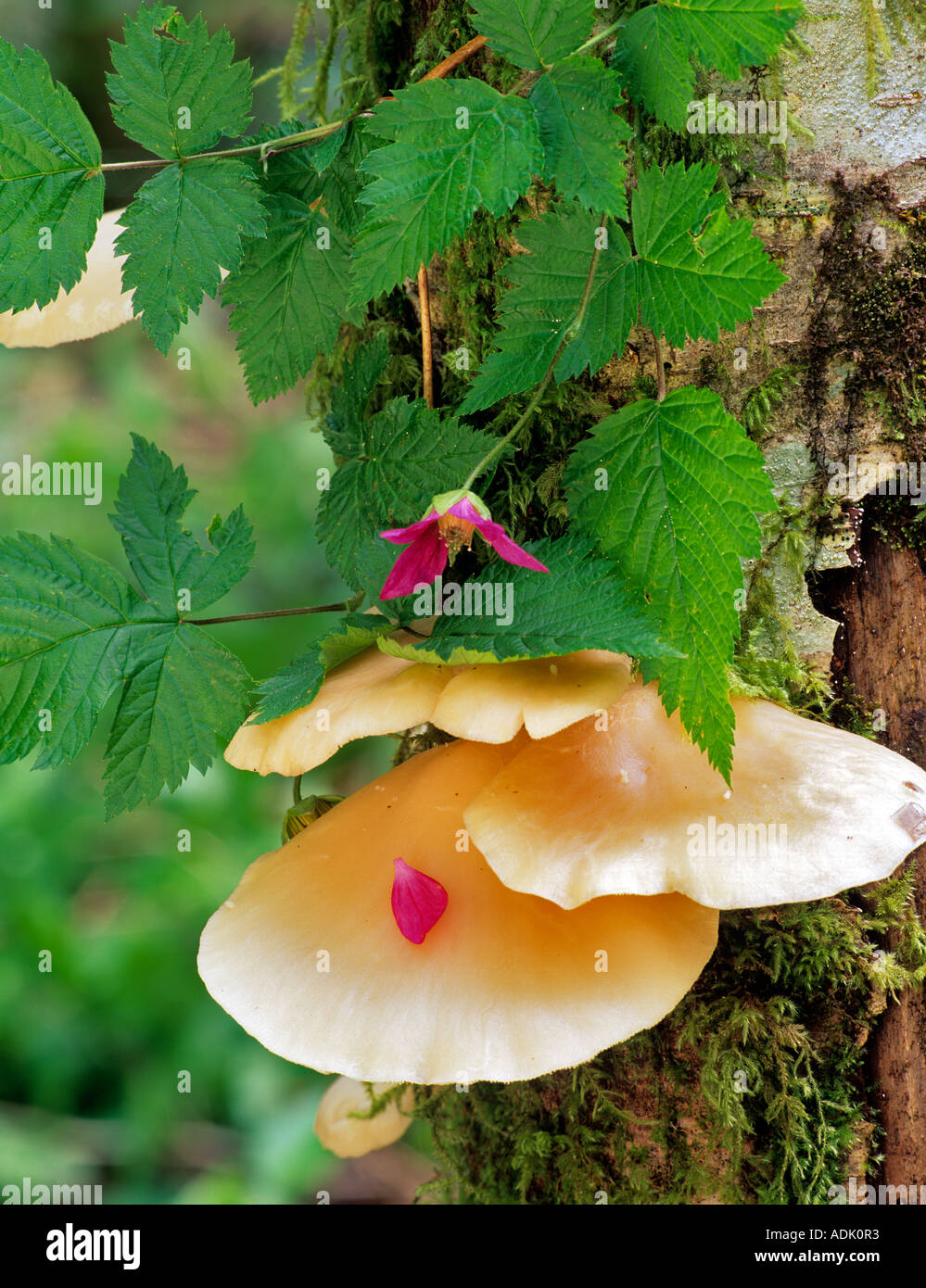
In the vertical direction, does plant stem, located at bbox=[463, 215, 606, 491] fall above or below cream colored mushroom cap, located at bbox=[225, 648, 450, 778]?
above

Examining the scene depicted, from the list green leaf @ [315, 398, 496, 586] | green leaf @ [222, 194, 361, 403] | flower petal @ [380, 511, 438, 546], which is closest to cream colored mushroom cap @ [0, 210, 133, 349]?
green leaf @ [222, 194, 361, 403]

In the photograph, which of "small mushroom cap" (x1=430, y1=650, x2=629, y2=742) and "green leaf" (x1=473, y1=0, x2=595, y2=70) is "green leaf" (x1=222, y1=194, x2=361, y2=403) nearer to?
"green leaf" (x1=473, y1=0, x2=595, y2=70)

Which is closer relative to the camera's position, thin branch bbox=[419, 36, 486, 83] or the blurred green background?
thin branch bbox=[419, 36, 486, 83]

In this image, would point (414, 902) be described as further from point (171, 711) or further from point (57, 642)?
point (57, 642)

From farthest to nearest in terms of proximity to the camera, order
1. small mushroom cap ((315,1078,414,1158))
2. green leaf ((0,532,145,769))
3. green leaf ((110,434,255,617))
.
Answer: small mushroom cap ((315,1078,414,1158)) → green leaf ((110,434,255,617)) → green leaf ((0,532,145,769))

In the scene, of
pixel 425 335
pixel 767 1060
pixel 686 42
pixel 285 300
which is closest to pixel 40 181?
pixel 285 300

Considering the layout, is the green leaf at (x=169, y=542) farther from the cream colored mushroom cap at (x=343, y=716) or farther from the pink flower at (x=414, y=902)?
the pink flower at (x=414, y=902)

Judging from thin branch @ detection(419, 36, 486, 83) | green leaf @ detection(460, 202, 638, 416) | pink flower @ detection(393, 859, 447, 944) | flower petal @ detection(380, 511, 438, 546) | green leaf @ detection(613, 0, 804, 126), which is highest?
thin branch @ detection(419, 36, 486, 83)
